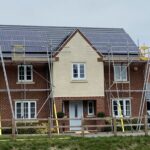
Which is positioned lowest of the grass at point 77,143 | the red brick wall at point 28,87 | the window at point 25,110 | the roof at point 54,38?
the grass at point 77,143

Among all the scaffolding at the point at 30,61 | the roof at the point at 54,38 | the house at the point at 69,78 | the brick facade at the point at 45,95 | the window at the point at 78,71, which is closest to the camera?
the scaffolding at the point at 30,61

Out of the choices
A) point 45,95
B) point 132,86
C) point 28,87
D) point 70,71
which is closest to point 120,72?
point 132,86

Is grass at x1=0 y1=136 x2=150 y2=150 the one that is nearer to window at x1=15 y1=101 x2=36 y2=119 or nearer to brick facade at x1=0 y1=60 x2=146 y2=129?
brick facade at x1=0 y1=60 x2=146 y2=129

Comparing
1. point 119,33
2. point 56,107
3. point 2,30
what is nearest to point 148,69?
point 119,33

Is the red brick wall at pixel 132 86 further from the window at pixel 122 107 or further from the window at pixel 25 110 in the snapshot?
the window at pixel 25 110

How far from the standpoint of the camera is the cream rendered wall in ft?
136

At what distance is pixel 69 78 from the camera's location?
1641 inches

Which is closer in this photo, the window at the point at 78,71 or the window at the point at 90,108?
the window at the point at 78,71

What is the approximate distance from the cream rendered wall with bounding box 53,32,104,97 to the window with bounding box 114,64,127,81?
6.10ft

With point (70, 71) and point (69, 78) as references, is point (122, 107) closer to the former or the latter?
point (69, 78)

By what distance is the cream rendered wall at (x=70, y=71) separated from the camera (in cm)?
4150

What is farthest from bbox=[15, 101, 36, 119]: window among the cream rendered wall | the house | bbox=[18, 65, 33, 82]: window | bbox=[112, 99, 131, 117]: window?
bbox=[112, 99, 131, 117]: window

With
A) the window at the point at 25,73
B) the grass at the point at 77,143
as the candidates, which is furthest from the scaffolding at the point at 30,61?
the grass at the point at 77,143

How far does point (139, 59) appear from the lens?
1708 inches
